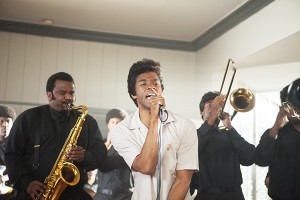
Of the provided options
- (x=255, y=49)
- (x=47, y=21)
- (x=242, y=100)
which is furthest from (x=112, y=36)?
(x=242, y=100)

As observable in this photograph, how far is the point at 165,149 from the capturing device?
198 cm

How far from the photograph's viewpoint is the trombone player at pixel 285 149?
101 inches

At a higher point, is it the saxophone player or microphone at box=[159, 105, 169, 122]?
microphone at box=[159, 105, 169, 122]

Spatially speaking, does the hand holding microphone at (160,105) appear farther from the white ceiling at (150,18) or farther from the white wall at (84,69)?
the white wall at (84,69)

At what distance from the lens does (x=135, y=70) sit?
224 cm

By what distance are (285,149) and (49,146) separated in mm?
1745

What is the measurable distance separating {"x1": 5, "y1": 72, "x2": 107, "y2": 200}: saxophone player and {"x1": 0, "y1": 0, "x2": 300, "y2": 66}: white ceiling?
151 centimetres

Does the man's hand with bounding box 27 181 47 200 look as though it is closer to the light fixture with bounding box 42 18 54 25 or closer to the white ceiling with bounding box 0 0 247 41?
the white ceiling with bounding box 0 0 247 41

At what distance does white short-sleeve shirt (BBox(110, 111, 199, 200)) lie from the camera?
1940mm

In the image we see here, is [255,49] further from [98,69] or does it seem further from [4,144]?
[4,144]

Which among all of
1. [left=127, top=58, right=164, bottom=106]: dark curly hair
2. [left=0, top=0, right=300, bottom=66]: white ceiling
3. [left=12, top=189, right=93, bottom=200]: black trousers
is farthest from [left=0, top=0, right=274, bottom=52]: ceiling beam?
[left=12, top=189, right=93, bottom=200]: black trousers

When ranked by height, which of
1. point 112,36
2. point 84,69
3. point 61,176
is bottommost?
point 61,176

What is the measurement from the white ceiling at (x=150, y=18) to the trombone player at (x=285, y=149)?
2.64ft

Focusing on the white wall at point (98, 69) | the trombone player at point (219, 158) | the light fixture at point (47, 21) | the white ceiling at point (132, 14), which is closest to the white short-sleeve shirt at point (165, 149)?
the trombone player at point (219, 158)
